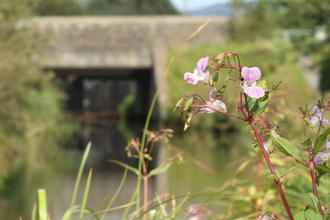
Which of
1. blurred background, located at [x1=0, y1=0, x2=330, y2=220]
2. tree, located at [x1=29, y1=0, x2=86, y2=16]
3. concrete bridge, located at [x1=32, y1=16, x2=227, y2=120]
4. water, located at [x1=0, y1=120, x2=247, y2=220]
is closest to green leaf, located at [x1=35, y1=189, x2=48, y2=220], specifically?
blurred background, located at [x1=0, y1=0, x2=330, y2=220]

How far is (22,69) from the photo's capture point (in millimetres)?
9484

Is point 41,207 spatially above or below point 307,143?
below

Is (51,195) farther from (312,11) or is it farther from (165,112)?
(165,112)

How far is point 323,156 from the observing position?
1.19 m

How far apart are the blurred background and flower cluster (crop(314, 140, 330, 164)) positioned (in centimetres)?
61

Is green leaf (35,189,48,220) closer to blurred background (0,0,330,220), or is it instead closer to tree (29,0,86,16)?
blurred background (0,0,330,220)

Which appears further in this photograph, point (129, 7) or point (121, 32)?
point (129, 7)

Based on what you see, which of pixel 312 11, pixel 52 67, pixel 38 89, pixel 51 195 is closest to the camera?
pixel 51 195

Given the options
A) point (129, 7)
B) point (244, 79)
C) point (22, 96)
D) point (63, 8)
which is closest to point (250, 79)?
point (244, 79)

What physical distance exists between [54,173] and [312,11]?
4720 mm

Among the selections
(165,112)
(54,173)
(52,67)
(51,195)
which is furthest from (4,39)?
(52,67)

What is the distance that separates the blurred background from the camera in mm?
6973

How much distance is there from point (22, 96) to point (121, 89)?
836 inches

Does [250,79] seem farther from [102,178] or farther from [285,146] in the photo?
[102,178]
